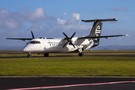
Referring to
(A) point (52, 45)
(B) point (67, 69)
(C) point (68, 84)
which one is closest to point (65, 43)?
(A) point (52, 45)

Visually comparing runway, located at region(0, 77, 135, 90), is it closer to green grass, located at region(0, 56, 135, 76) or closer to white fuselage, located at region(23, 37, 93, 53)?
green grass, located at region(0, 56, 135, 76)

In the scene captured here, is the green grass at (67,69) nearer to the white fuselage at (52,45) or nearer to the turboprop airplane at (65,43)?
the white fuselage at (52,45)

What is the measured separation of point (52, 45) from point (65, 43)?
3.72 m

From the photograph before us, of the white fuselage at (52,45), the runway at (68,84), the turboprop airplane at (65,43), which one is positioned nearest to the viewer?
the runway at (68,84)

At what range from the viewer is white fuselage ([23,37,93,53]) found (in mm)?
47344

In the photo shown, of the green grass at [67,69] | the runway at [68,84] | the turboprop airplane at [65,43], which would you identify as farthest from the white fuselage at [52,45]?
the runway at [68,84]

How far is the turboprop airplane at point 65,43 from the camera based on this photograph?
48.0 meters

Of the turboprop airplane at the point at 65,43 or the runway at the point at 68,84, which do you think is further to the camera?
the turboprop airplane at the point at 65,43

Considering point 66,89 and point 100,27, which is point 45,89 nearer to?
point 66,89

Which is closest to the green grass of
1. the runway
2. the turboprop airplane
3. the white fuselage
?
the runway

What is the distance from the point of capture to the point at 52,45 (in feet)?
169

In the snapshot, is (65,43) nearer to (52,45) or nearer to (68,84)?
(52,45)

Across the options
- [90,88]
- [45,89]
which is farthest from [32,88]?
[90,88]

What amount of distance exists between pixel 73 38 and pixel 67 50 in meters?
3.10
